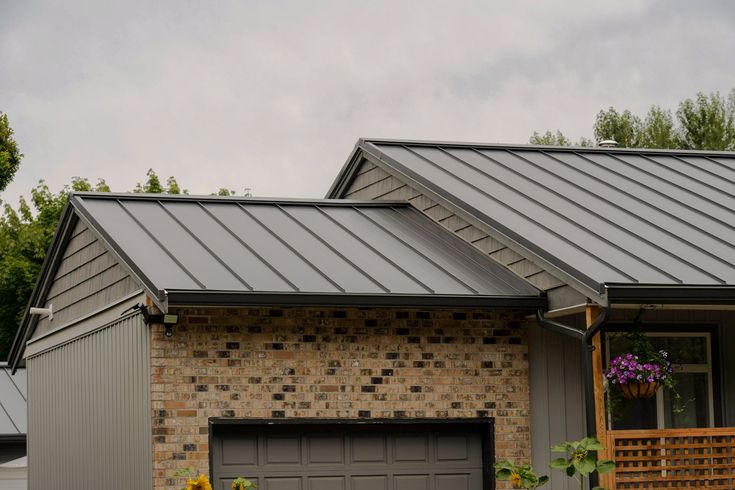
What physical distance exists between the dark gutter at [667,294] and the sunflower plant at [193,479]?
3.95 metres

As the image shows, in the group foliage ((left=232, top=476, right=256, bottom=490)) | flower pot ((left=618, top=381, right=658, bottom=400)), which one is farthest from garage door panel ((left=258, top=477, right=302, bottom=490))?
flower pot ((left=618, top=381, right=658, bottom=400))

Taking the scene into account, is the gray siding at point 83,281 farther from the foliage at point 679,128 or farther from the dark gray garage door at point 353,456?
the foliage at point 679,128

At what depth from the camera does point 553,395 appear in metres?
13.5

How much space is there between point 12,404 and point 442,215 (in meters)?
11.2

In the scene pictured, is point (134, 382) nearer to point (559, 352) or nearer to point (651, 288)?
point (559, 352)

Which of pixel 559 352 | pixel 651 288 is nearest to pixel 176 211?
pixel 559 352

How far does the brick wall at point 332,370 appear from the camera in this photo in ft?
40.8

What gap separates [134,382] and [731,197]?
7.51 metres

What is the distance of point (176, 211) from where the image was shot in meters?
14.7

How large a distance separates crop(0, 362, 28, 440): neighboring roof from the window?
12.3 metres

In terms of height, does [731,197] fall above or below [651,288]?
above

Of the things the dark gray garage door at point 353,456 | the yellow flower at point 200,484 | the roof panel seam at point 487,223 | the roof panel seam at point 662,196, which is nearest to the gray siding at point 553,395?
the dark gray garage door at point 353,456

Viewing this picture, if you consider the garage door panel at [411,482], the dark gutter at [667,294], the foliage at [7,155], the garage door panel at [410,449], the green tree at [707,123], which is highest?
the green tree at [707,123]

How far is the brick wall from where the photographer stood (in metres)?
12.4
